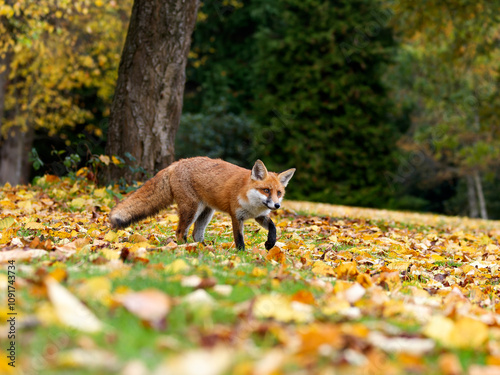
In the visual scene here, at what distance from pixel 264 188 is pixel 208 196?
643mm

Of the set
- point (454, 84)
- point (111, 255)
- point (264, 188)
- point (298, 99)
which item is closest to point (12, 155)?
point (298, 99)

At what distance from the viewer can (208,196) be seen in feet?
17.9

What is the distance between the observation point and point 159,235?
5664 mm

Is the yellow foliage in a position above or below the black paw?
above

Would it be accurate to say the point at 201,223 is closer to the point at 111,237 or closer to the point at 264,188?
the point at 264,188

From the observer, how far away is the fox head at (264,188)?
5125 mm

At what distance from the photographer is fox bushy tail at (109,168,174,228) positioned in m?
5.18

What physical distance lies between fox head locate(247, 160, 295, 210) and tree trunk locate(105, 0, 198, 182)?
3.76 metres

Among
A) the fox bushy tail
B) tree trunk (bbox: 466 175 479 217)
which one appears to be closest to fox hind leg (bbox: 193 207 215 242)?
the fox bushy tail

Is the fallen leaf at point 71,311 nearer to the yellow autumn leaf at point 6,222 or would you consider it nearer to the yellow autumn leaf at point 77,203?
the yellow autumn leaf at point 6,222

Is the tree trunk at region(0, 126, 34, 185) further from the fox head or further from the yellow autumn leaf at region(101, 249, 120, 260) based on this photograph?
the yellow autumn leaf at region(101, 249, 120, 260)

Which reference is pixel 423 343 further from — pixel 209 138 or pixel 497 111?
pixel 209 138

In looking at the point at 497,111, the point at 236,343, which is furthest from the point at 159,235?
the point at 497,111

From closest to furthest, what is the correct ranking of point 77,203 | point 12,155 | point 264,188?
point 264,188 → point 77,203 → point 12,155
